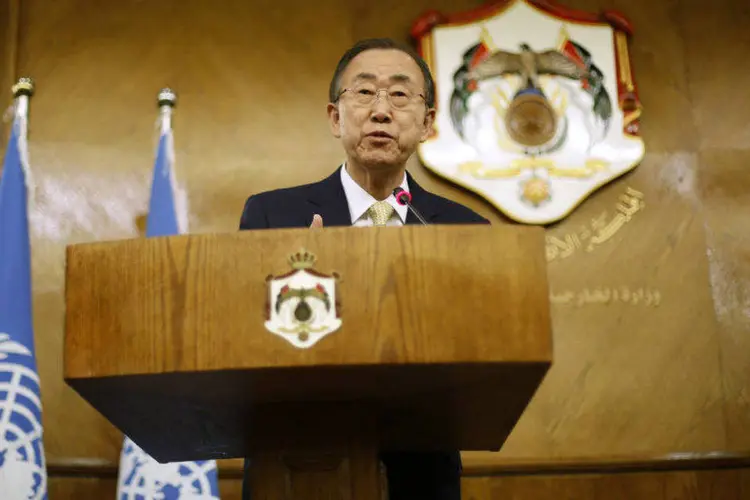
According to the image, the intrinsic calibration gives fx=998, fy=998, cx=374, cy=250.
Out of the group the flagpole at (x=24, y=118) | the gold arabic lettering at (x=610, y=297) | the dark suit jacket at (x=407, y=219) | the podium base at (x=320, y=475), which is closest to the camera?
the podium base at (x=320, y=475)

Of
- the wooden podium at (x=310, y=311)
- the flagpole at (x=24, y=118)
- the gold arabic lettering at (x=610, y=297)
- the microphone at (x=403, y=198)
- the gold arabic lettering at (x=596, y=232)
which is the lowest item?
the wooden podium at (x=310, y=311)

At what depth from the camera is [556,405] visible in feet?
12.9

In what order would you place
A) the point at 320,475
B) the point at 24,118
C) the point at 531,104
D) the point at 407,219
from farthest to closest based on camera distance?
the point at 531,104
the point at 24,118
the point at 407,219
the point at 320,475

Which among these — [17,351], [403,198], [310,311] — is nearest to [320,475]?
[310,311]

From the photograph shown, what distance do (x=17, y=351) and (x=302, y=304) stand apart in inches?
93.3

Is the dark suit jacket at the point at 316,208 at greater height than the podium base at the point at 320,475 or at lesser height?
greater

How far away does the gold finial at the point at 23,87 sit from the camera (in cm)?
419

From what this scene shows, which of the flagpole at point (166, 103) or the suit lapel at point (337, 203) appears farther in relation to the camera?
the flagpole at point (166, 103)

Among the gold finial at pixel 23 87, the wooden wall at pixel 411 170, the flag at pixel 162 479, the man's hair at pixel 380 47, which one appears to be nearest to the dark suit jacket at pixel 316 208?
the man's hair at pixel 380 47

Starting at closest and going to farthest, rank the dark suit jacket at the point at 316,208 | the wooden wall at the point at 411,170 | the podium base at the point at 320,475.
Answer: the podium base at the point at 320,475 → the dark suit jacket at the point at 316,208 → the wooden wall at the point at 411,170

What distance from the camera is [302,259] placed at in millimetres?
1311

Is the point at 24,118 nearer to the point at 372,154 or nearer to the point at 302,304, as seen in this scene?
the point at 372,154

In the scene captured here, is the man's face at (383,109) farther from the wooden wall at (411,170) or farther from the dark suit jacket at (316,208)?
the wooden wall at (411,170)

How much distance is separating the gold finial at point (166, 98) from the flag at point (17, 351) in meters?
0.58
